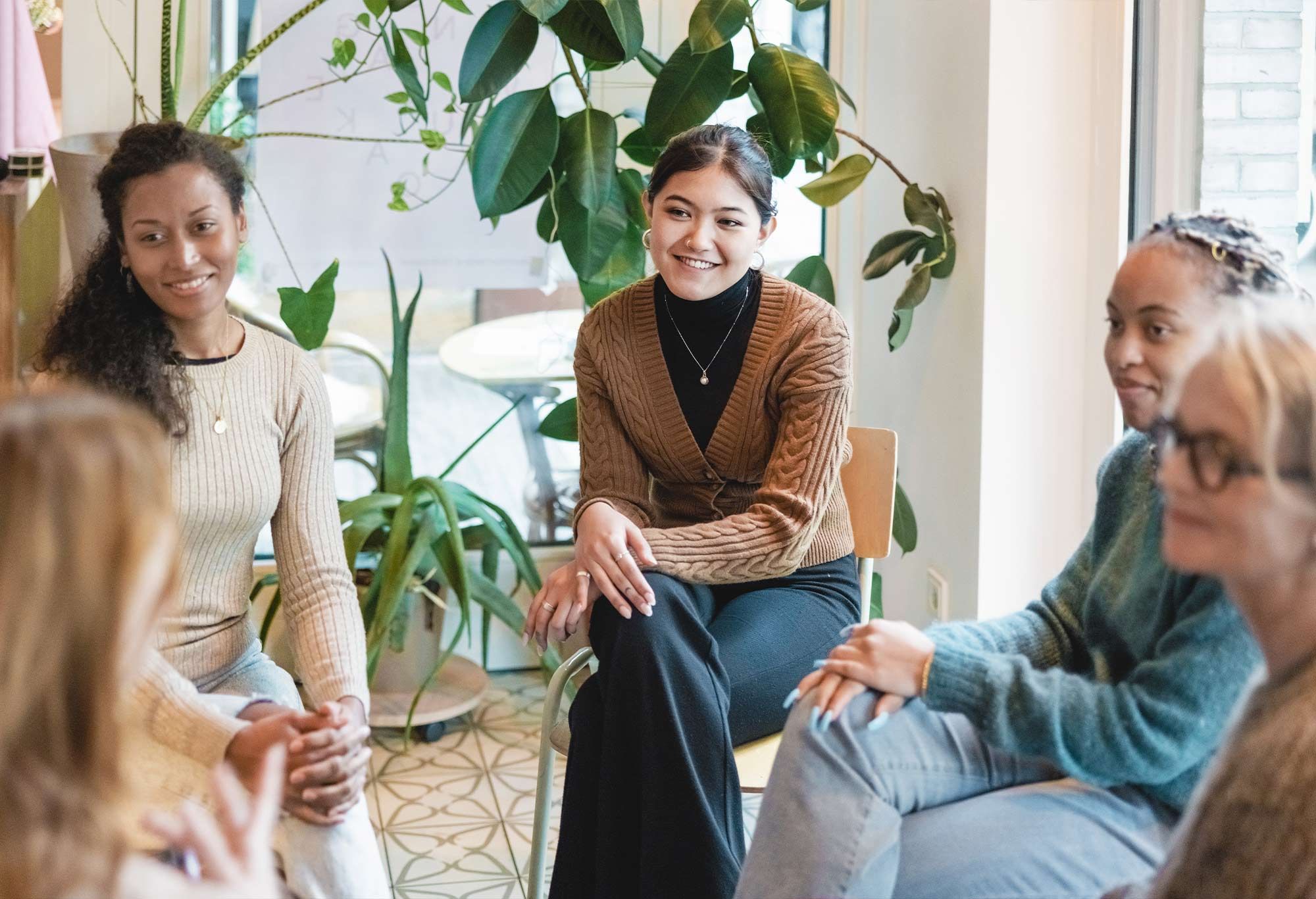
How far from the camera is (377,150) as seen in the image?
2.96 m

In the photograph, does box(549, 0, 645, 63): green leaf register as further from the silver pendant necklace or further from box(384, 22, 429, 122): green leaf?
the silver pendant necklace

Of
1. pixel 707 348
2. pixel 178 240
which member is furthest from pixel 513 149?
pixel 178 240

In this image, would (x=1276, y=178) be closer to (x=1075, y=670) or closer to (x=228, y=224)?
(x=1075, y=670)

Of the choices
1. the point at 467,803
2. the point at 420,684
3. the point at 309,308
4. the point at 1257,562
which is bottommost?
the point at 467,803

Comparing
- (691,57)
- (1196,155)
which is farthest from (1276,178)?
(691,57)

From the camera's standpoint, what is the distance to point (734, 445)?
2072 mm

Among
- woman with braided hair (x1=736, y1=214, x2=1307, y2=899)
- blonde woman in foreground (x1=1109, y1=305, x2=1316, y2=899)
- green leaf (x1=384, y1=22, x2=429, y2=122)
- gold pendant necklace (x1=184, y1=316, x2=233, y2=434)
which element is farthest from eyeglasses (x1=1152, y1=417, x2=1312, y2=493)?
green leaf (x1=384, y1=22, x2=429, y2=122)

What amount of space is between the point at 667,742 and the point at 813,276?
1.28 metres

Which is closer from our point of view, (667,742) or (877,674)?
(877,674)

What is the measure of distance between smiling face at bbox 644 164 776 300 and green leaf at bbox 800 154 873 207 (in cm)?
50

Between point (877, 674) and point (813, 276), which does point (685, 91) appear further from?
point (877, 674)

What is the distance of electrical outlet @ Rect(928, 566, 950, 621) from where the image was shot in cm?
280

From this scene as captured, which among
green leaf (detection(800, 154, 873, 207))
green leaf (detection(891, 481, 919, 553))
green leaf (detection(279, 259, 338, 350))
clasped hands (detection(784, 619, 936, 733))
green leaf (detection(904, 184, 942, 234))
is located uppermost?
green leaf (detection(800, 154, 873, 207))

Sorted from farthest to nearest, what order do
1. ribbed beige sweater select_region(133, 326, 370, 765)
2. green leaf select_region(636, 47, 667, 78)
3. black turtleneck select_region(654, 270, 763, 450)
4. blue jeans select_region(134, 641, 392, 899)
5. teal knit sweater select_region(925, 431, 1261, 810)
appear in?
green leaf select_region(636, 47, 667, 78) → black turtleneck select_region(654, 270, 763, 450) → ribbed beige sweater select_region(133, 326, 370, 765) → blue jeans select_region(134, 641, 392, 899) → teal knit sweater select_region(925, 431, 1261, 810)
